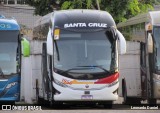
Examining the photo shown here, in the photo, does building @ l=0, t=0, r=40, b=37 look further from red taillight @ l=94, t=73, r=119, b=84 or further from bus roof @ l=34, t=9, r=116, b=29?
red taillight @ l=94, t=73, r=119, b=84

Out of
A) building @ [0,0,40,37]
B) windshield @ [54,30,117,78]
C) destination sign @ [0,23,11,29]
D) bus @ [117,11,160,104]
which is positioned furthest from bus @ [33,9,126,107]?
building @ [0,0,40,37]

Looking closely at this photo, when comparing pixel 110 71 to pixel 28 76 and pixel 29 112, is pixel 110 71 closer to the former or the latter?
pixel 29 112

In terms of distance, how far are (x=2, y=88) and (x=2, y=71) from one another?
632 millimetres

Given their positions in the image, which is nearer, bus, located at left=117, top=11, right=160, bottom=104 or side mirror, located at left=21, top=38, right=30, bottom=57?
side mirror, located at left=21, top=38, right=30, bottom=57

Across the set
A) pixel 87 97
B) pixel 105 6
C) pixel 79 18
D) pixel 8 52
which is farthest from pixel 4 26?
pixel 105 6

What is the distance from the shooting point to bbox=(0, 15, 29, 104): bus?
19.2 meters

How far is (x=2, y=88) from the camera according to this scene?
19141mm

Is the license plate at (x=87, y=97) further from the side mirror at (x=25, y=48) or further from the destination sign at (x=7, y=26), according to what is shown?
the destination sign at (x=7, y=26)

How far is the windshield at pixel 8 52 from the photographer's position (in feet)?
63.8

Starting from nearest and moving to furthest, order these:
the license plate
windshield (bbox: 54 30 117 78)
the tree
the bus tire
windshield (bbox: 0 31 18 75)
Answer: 1. the license plate
2. windshield (bbox: 54 30 117 78)
3. windshield (bbox: 0 31 18 75)
4. the bus tire
5. the tree

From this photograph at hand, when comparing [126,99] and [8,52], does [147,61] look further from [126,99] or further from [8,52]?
[8,52]

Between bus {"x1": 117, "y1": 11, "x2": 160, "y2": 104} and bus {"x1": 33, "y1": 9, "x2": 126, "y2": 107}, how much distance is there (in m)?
1.54

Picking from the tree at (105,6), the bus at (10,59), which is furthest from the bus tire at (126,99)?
the tree at (105,6)

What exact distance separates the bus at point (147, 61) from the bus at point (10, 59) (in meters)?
4.58
